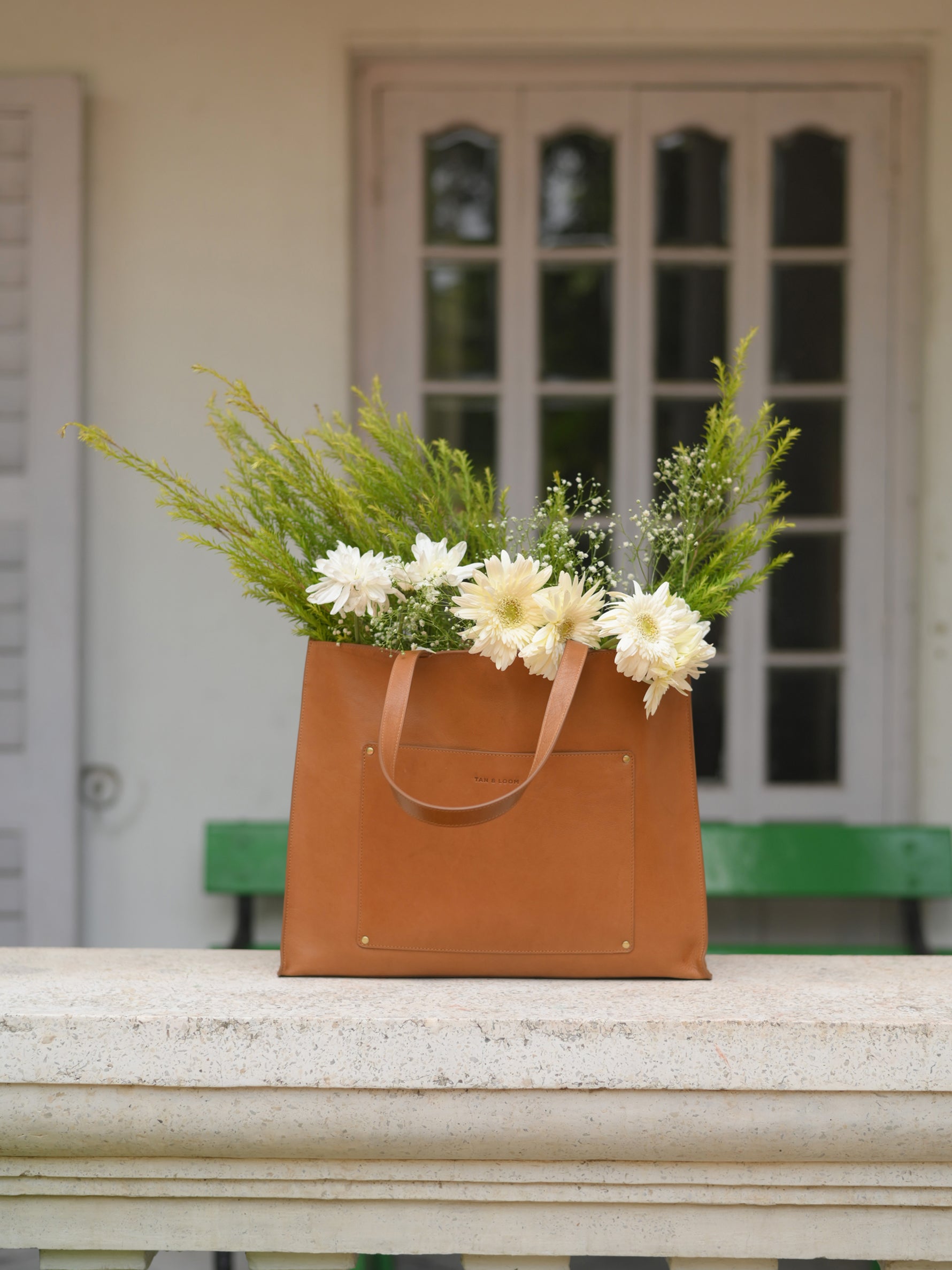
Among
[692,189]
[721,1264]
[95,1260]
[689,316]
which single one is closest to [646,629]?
[721,1264]

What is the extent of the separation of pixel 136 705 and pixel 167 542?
0.40m

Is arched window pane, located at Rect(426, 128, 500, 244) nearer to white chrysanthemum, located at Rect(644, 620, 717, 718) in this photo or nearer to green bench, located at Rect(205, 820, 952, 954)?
green bench, located at Rect(205, 820, 952, 954)

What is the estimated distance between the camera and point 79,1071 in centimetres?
64

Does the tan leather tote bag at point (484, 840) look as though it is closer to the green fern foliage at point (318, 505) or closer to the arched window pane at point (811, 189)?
the green fern foliage at point (318, 505)

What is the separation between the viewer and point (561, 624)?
776 mm

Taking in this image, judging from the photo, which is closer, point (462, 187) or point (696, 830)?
point (696, 830)

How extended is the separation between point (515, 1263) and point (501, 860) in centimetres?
27

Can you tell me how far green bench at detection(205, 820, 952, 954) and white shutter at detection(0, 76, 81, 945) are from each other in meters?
0.37

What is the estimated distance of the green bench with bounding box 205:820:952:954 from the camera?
93.0 inches

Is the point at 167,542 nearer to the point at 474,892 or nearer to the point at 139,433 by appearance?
the point at 139,433

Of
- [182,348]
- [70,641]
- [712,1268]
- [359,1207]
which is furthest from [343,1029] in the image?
[182,348]

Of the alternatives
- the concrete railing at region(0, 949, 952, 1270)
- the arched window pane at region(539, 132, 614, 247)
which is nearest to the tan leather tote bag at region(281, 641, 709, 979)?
the concrete railing at region(0, 949, 952, 1270)

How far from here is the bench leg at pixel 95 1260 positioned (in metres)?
0.68

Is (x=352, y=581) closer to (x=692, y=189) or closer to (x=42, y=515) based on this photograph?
(x=42, y=515)
